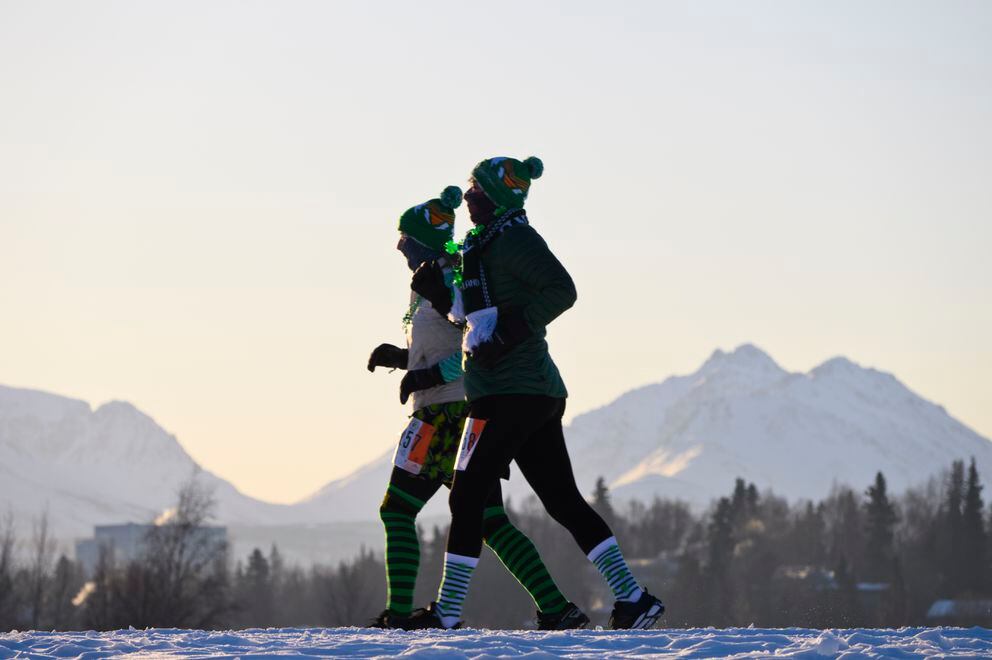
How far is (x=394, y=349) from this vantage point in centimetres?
1148

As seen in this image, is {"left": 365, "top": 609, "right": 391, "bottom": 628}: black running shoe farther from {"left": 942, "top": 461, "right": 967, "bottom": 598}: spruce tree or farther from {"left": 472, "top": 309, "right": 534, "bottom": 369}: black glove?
{"left": 942, "top": 461, "right": 967, "bottom": 598}: spruce tree

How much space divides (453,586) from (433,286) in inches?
68.4

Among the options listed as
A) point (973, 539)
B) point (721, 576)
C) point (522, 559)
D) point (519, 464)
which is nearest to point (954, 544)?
point (973, 539)

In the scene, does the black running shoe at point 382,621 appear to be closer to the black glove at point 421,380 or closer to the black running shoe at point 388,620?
the black running shoe at point 388,620

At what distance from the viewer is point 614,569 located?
33.4ft

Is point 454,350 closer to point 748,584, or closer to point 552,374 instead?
point 552,374

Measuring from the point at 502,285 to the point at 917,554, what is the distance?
153848 mm

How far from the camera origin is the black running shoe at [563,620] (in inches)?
407

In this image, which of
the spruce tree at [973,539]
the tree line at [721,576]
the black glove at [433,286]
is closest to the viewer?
the black glove at [433,286]

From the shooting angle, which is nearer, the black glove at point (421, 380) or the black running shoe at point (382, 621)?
the black running shoe at point (382, 621)

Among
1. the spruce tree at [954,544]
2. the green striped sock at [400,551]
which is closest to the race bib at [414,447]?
the green striped sock at [400,551]

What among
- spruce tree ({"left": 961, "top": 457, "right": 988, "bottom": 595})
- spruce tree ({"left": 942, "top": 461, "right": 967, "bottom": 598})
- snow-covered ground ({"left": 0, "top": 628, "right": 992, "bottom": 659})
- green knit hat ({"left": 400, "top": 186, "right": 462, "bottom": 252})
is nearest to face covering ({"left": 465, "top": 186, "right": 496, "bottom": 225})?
green knit hat ({"left": 400, "top": 186, "right": 462, "bottom": 252})

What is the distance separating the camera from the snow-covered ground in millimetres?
7602

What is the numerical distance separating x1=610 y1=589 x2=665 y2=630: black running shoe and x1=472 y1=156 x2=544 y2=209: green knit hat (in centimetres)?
219
